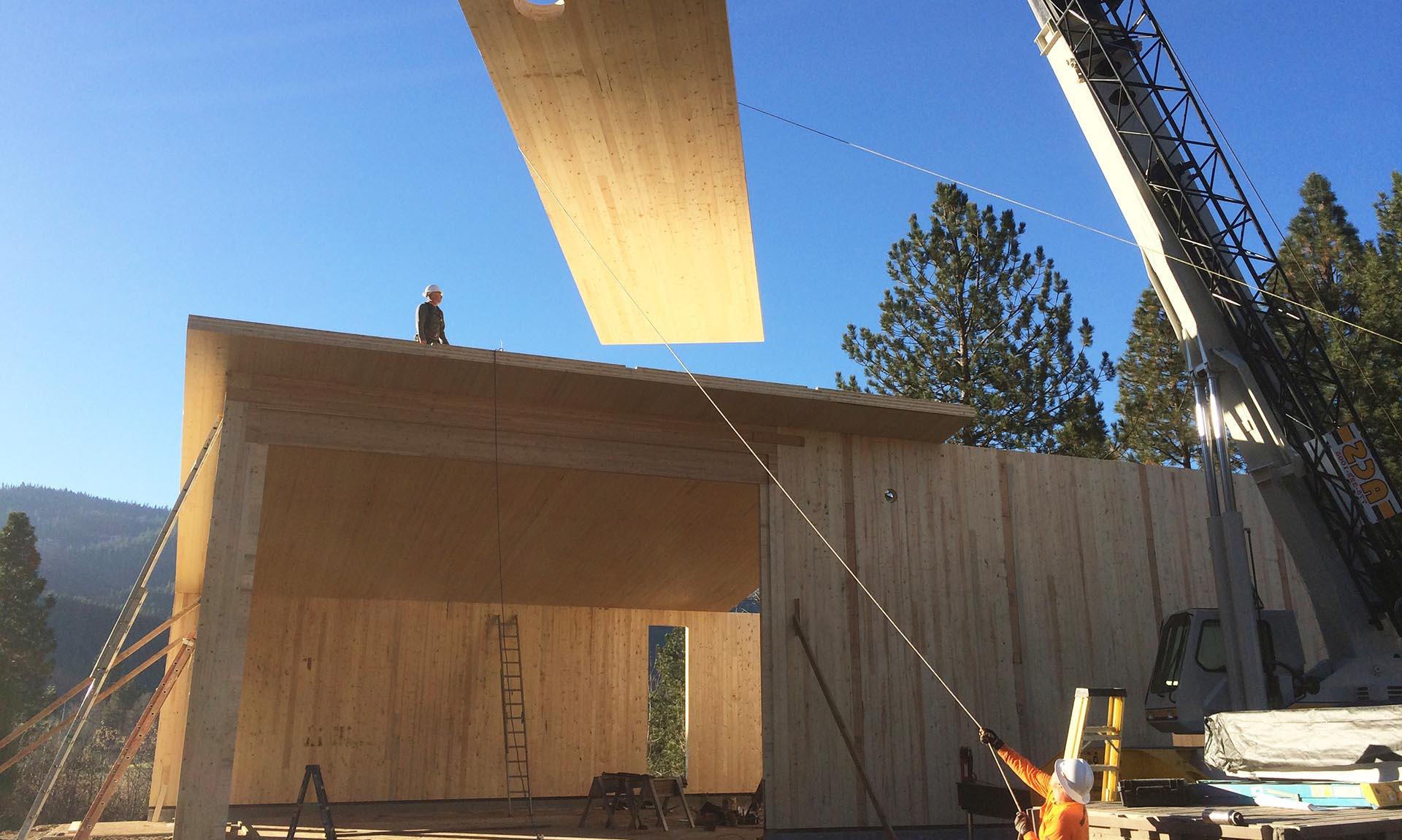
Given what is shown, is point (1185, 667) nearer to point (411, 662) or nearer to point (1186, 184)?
point (1186, 184)

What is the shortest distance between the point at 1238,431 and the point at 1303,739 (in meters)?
4.67

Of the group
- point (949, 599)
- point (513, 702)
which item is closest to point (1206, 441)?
point (949, 599)

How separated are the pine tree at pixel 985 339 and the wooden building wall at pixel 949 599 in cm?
1275

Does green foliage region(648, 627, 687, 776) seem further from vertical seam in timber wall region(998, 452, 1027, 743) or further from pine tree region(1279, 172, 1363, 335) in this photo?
vertical seam in timber wall region(998, 452, 1027, 743)

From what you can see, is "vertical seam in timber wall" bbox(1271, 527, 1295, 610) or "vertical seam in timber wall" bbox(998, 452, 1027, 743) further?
"vertical seam in timber wall" bbox(1271, 527, 1295, 610)

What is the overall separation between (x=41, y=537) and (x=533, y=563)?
12350cm

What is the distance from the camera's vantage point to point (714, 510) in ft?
43.4

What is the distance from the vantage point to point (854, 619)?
10.6 meters

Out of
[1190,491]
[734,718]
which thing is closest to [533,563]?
[734,718]

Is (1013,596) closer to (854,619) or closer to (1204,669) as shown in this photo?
(854,619)

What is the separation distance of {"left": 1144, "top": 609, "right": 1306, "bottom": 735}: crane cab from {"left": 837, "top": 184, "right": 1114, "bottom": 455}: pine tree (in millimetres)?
15645

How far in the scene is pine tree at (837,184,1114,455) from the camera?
25.2 m

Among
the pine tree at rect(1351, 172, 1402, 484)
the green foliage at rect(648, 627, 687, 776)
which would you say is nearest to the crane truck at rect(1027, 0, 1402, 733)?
the pine tree at rect(1351, 172, 1402, 484)

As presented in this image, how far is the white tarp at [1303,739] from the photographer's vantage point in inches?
185
